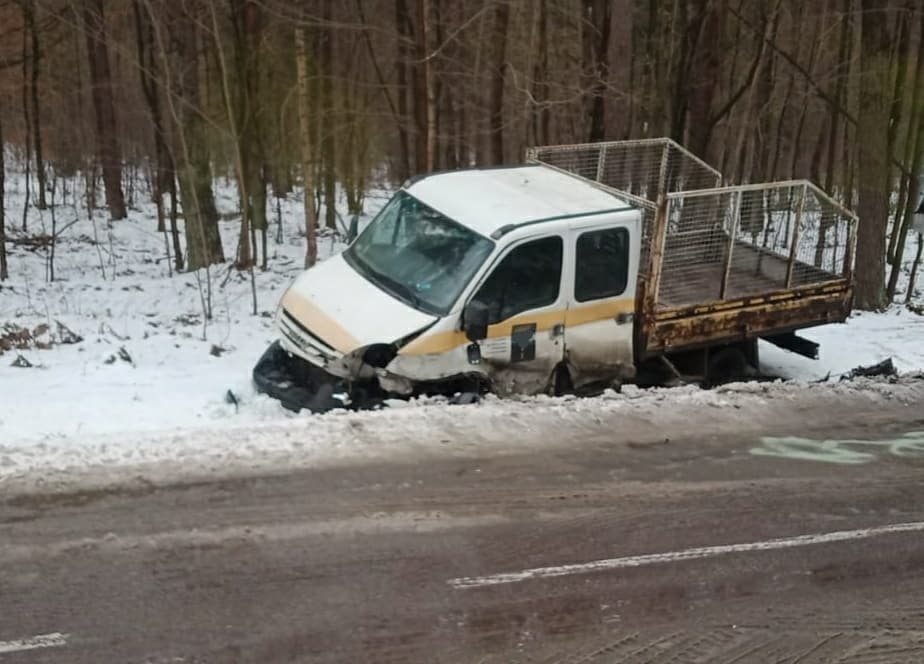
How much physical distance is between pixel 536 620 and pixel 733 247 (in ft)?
18.6

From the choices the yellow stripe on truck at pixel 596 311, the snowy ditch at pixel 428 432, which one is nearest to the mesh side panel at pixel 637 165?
the yellow stripe on truck at pixel 596 311

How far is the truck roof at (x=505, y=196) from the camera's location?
28.2 feet

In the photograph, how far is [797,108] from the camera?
1086 inches

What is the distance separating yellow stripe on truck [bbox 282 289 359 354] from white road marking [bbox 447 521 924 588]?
2707mm

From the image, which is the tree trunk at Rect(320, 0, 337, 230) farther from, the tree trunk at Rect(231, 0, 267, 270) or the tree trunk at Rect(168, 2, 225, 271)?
the tree trunk at Rect(168, 2, 225, 271)

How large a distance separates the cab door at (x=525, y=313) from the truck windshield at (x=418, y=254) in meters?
0.28

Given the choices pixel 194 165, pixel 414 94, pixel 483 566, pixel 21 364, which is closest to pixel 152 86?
pixel 194 165

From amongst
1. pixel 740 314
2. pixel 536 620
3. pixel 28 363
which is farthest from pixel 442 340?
pixel 28 363

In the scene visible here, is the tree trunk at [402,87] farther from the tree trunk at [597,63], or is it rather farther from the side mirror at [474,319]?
the side mirror at [474,319]

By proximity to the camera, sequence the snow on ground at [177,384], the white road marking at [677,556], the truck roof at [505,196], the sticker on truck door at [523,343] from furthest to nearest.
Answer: the truck roof at [505,196], the sticker on truck door at [523,343], the snow on ground at [177,384], the white road marking at [677,556]

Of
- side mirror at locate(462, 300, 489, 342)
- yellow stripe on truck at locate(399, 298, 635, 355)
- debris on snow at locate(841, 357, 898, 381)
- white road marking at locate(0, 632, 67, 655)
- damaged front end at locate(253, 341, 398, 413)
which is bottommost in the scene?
debris on snow at locate(841, 357, 898, 381)

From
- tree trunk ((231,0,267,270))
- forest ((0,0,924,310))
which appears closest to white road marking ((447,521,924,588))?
forest ((0,0,924,310))

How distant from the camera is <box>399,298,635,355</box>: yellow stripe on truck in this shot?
25.5ft

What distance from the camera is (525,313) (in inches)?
330
